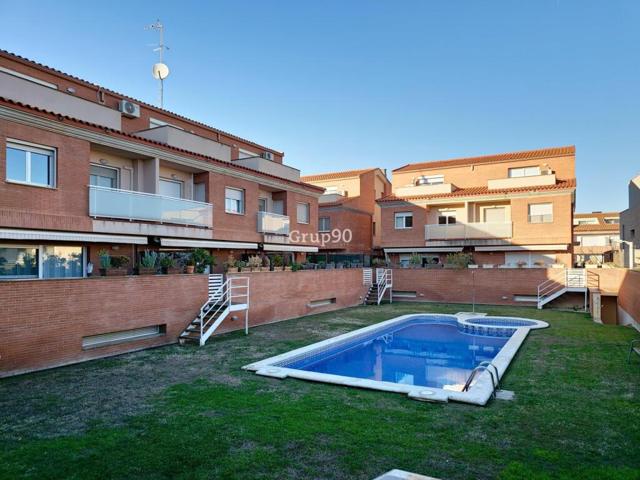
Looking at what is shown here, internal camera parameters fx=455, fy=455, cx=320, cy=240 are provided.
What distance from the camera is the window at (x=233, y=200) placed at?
20.1 m

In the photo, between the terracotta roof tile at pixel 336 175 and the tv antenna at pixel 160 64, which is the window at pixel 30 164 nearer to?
the tv antenna at pixel 160 64

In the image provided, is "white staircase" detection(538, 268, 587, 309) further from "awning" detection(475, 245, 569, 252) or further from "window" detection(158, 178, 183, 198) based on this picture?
"window" detection(158, 178, 183, 198)

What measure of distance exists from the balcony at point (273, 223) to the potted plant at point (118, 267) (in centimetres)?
866

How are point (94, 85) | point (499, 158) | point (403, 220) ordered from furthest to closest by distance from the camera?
point (499, 158)
point (403, 220)
point (94, 85)

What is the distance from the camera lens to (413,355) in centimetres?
1491

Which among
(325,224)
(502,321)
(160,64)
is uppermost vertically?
(160,64)

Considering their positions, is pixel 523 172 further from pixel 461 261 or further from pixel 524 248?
pixel 461 261

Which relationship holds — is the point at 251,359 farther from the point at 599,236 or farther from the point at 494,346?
the point at 599,236

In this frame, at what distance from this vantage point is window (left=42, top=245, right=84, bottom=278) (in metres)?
13.2

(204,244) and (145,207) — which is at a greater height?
(145,207)

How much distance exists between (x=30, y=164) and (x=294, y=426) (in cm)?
1087

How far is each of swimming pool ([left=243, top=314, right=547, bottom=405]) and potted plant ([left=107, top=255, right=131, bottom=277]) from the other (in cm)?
484

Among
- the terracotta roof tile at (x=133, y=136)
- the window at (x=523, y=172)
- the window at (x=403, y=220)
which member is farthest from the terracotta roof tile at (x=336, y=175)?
the terracotta roof tile at (x=133, y=136)

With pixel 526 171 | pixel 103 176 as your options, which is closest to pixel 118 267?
pixel 103 176
